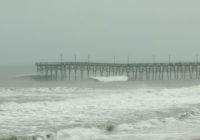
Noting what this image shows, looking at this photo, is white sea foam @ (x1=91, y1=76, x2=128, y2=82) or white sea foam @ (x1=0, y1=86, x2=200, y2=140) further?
white sea foam @ (x1=91, y1=76, x2=128, y2=82)

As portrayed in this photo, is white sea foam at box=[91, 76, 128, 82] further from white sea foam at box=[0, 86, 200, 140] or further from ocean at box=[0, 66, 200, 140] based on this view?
ocean at box=[0, 66, 200, 140]

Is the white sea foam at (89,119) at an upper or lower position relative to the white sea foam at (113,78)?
upper

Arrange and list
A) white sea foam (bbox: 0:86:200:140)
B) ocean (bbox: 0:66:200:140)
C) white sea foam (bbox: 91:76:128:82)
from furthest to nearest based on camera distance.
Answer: white sea foam (bbox: 91:76:128:82)
white sea foam (bbox: 0:86:200:140)
ocean (bbox: 0:66:200:140)

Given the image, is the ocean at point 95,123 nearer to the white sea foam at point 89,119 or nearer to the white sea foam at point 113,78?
the white sea foam at point 89,119

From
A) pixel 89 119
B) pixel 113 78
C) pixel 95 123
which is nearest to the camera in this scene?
pixel 95 123

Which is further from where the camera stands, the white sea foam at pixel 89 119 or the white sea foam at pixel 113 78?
the white sea foam at pixel 113 78

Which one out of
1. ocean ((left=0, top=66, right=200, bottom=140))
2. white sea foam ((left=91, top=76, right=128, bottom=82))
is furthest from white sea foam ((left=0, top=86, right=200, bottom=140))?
white sea foam ((left=91, top=76, right=128, bottom=82))

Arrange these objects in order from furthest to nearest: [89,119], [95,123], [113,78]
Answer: [113,78], [89,119], [95,123]

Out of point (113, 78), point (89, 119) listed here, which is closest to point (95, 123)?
point (89, 119)

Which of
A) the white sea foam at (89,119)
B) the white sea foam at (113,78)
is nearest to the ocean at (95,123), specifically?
the white sea foam at (89,119)

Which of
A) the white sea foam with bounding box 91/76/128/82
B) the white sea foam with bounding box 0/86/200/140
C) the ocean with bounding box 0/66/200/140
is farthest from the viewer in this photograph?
the white sea foam with bounding box 91/76/128/82

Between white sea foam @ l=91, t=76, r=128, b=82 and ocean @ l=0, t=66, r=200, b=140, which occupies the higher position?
ocean @ l=0, t=66, r=200, b=140

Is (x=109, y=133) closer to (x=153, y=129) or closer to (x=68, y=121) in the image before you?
(x=153, y=129)

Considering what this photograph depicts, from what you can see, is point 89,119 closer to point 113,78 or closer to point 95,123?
point 95,123
